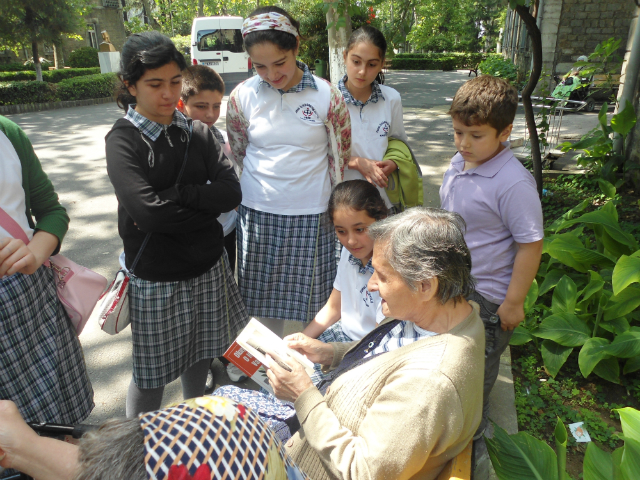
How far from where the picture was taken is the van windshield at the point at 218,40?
656 inches

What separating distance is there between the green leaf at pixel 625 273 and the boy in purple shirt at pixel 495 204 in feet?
3.07

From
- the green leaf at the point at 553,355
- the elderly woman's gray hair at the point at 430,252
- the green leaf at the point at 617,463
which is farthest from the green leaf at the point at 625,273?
the elderly woman's gray hair at the point at 430,252

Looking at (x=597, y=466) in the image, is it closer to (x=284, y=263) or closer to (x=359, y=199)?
(x=359, y=199)

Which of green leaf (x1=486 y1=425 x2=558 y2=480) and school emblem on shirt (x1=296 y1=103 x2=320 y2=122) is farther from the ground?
school emblem on shirt (x1=296 y1=103 x2=320 y2=122)

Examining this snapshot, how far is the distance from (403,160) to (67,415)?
200cm

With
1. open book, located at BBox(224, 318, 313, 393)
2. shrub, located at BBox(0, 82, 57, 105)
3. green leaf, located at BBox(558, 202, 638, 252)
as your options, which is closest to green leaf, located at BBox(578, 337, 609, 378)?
green leaf, located at BBox(558, 202, 638, 252)

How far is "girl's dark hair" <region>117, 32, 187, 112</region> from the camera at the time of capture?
72.5 inches

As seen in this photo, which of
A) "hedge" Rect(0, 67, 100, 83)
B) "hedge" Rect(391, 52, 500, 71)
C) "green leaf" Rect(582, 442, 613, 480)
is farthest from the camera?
"hedge" Rect(391, 52, 500, 71)

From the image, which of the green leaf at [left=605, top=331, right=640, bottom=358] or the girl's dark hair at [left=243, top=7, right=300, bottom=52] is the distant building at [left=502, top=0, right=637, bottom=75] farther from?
the girl's dark hair at [left=243, top=7, right=300, bottom=52]

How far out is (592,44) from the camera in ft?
46.4

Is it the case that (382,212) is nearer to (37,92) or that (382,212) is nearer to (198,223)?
(198,223)

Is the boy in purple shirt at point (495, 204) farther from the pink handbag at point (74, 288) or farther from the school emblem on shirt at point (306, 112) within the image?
the pink handbag at point (74, 288)

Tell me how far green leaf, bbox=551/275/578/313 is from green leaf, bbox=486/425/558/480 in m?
1.59

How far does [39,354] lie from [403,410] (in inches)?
52.8
